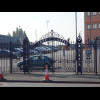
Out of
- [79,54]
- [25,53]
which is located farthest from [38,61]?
[79,54]

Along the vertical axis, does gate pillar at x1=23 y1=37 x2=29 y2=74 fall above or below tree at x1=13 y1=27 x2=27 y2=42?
below

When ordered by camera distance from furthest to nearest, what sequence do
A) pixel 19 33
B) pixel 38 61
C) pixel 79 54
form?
1. pixel 19 33
2. pixel 38 61
3. pixel 79 54

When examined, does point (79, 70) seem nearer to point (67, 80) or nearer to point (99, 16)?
point (67, 80)

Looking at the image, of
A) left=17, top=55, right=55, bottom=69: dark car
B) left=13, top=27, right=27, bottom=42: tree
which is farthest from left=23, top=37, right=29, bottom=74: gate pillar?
left=13, top=27, right=27, bottom=42: tree

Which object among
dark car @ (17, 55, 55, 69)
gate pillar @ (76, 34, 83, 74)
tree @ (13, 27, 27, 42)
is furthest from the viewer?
tree @ (13, 27, 27, 42)

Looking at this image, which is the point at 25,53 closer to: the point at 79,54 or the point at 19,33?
the point at 79,54

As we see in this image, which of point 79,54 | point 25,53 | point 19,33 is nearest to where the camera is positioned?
point 79,54

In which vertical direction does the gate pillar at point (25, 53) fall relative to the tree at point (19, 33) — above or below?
below

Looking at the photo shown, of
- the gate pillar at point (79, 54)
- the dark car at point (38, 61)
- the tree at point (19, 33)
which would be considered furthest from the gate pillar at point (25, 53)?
the tree at point (19, 33)

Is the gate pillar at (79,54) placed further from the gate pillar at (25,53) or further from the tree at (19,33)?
the tree at (19,33)

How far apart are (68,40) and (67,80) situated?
3831 millimetres

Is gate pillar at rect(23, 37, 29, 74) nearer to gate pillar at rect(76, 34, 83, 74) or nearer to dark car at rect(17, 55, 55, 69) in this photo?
dark car at rect(17, 55, 55, 69)

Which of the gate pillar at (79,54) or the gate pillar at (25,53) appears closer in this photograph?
the gate pillar at (79,54)

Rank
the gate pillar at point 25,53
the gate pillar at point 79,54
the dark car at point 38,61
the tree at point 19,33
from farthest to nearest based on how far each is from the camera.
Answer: the tree at point 19,33
the dark car at point 38,61
the gate pillar at point 25,53
the gate pillar at point 79,54
